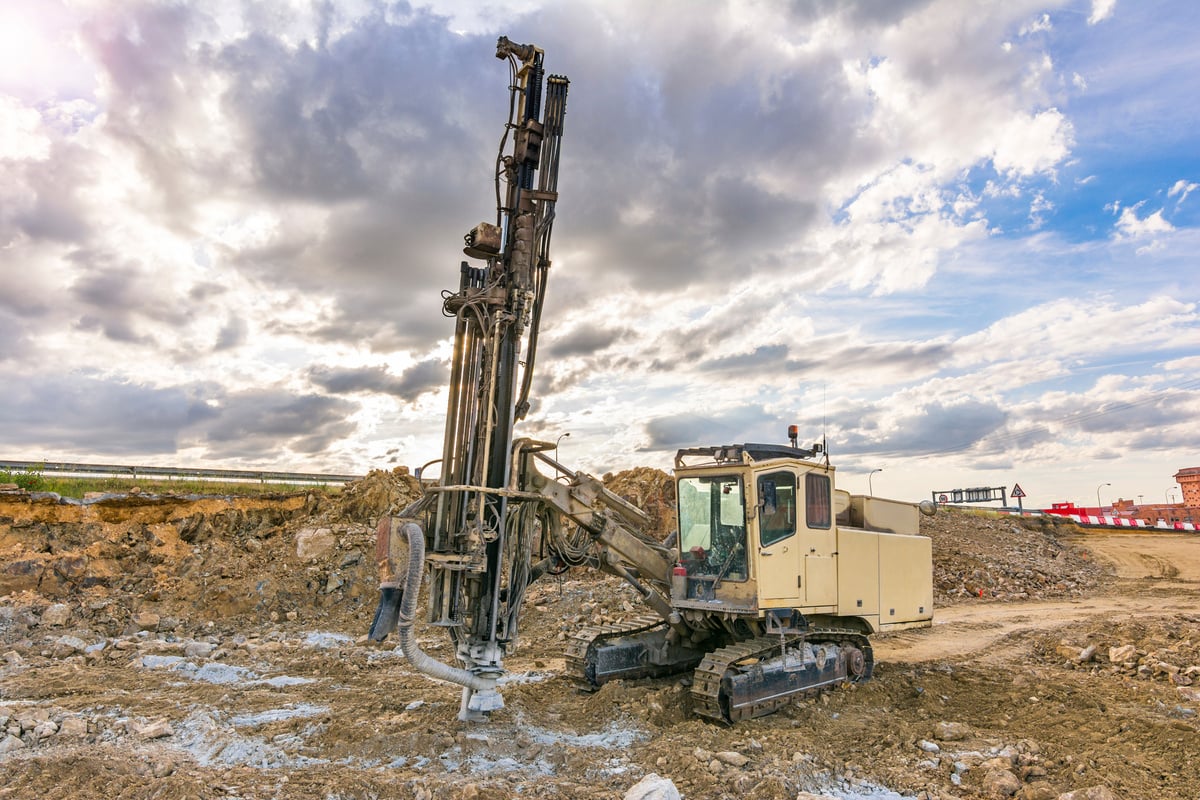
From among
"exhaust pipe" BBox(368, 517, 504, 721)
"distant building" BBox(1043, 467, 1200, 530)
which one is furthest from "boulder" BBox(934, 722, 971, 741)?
"distant building" BBox(1043, 467, 1200, 530)

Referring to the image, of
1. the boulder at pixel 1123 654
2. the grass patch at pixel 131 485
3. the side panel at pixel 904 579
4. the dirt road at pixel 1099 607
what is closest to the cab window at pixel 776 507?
the side panel at pixel 904 579

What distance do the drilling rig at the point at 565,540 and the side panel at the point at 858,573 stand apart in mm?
25

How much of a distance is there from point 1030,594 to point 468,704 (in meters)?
17.2

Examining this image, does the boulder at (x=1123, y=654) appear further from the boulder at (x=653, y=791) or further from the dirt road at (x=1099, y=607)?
the boulder at (x=653, y=791)

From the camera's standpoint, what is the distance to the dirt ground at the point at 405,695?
6125 mm

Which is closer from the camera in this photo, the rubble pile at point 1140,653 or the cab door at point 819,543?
the cab door at point 819,543

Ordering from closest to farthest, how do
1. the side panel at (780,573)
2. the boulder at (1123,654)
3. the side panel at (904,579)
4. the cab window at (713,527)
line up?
the side panel at (780,573) < the cab window at (713,527) < the side panel at (904,579) < the boulder at (1123,654)

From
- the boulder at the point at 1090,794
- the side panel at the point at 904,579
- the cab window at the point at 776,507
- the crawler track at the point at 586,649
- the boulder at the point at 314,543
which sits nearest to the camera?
the boulder at the point at 1090,794

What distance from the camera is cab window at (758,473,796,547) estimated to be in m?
8.07

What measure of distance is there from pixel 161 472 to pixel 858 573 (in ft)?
58.9

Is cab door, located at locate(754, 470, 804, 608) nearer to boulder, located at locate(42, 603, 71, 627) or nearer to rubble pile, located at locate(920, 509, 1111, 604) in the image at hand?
boulder, located at locate(42, 603, 71, 627)

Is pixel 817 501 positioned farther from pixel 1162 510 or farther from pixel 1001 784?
pixel 1162 510

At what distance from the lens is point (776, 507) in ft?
27.0

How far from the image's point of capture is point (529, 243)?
7.82 meters
